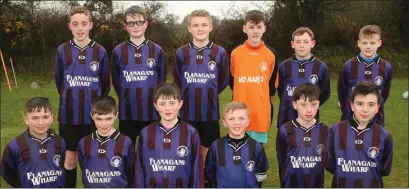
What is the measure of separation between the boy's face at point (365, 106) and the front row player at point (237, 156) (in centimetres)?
78

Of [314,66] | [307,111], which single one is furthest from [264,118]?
[307,111]

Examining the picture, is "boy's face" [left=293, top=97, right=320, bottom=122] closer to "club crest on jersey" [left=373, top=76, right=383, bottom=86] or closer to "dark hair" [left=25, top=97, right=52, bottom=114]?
"club crest on jersey" [left=373, top=76, right=383, bottom=86]

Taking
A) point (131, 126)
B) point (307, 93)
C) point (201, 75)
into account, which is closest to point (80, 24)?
point (131, 126)

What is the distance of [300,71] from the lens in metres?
4.43

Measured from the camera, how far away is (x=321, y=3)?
22.1m

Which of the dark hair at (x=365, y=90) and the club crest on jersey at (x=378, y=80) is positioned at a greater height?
the club crest on jersey at (x=378, y=80)

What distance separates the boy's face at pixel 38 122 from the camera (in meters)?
3.62

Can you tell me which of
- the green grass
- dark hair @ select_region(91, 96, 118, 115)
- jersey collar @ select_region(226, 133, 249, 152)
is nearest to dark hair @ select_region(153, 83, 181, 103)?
dark hair @ select_region(91, 96, 118, 115)

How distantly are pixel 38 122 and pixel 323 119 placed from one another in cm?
744

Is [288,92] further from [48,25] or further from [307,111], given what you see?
[48,25]

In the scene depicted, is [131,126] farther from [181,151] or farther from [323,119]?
[323,119]

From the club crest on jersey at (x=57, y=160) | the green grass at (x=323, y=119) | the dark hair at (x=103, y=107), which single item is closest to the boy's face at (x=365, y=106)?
the dark hair at (x=103, y=107)

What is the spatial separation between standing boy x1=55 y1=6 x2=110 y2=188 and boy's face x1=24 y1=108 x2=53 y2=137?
58cm

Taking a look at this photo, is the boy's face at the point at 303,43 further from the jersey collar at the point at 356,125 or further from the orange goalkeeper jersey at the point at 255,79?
the jersey collar at the point at 356,125
